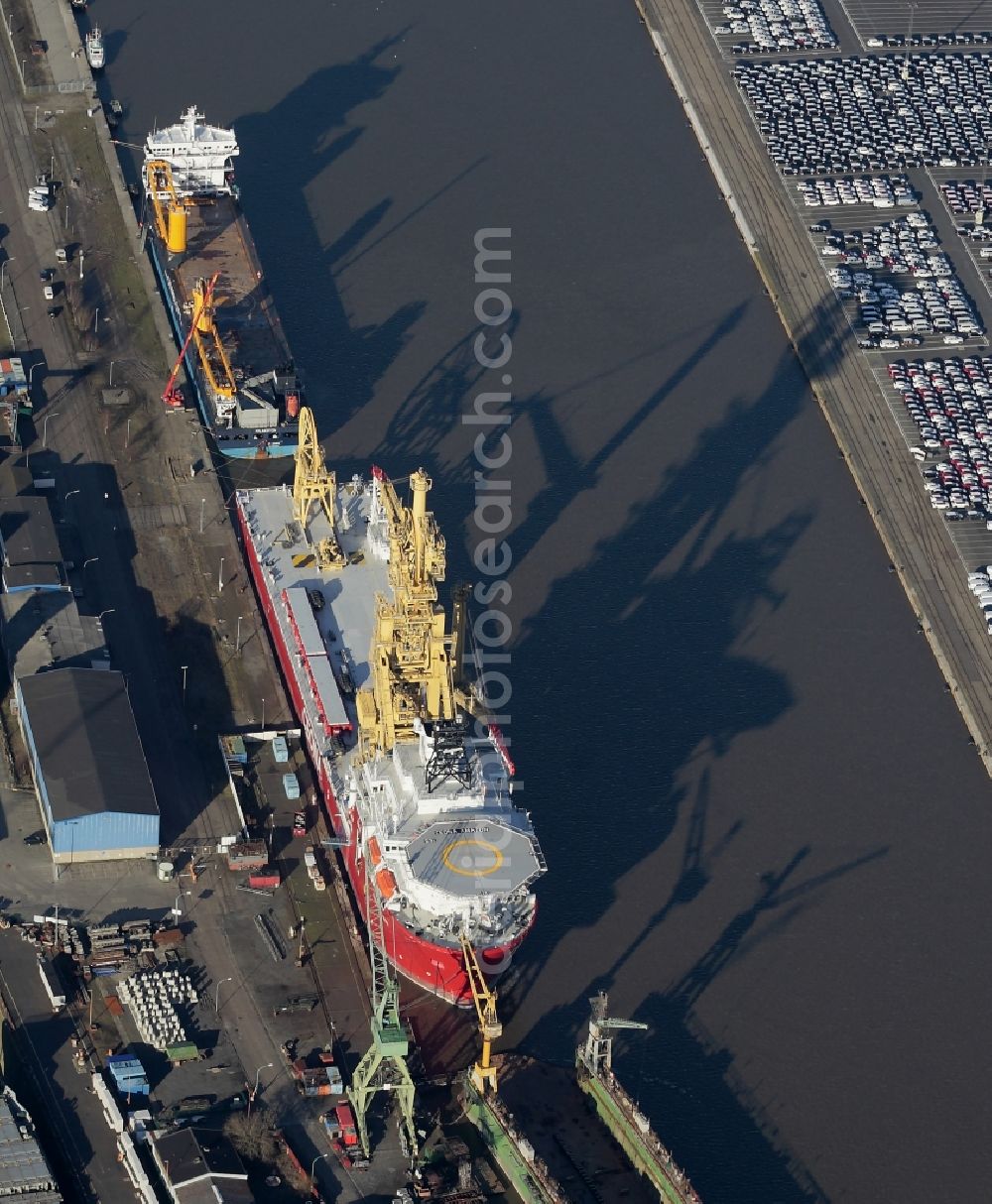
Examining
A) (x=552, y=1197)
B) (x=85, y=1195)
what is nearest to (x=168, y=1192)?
(x=85, y=1195)

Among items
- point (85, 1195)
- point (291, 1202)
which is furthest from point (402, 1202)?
point (85, 1195)

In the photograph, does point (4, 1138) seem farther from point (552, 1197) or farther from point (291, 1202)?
point (552, 1197)

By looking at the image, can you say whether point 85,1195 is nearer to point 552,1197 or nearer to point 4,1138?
point 4,1138

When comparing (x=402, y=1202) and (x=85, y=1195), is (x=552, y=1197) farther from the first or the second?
(x=85, y=1195)

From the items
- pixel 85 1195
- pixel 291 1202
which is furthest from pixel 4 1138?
pixel 291 1202

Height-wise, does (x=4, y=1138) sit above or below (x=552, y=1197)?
above
